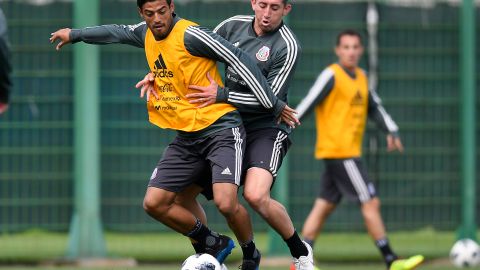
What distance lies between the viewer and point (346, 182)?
11180 mm

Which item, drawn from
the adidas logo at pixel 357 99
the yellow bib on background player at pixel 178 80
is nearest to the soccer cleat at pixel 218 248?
the yellow bib on background player at pixel 178 80

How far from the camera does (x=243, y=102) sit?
838 cm

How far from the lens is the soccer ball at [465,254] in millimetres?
11656

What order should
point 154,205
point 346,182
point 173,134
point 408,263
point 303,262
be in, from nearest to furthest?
point 154,205 < point 303,262 < point 408,263 < point 346,182 < point 173,134

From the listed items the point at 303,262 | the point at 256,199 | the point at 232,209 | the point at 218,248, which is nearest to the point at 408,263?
the point at 303,262

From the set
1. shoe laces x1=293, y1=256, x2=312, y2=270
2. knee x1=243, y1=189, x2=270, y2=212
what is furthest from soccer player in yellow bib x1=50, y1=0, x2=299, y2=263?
shoe laces x1=293, y1=256, x2=312, y2=270

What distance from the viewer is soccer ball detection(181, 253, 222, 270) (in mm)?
8297

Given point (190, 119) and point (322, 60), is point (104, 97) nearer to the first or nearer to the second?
point (322, 60)

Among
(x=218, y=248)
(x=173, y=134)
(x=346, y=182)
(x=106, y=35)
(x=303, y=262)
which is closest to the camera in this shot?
(x=106, y=35)

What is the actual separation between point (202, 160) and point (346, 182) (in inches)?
116

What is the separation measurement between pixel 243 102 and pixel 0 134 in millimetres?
4821

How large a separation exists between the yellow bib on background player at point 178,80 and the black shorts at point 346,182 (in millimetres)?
3054

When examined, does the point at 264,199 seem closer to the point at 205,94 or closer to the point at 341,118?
the point at 205,94

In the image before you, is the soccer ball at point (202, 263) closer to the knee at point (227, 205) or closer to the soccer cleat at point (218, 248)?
the soccer cleat at point (218, 248)
